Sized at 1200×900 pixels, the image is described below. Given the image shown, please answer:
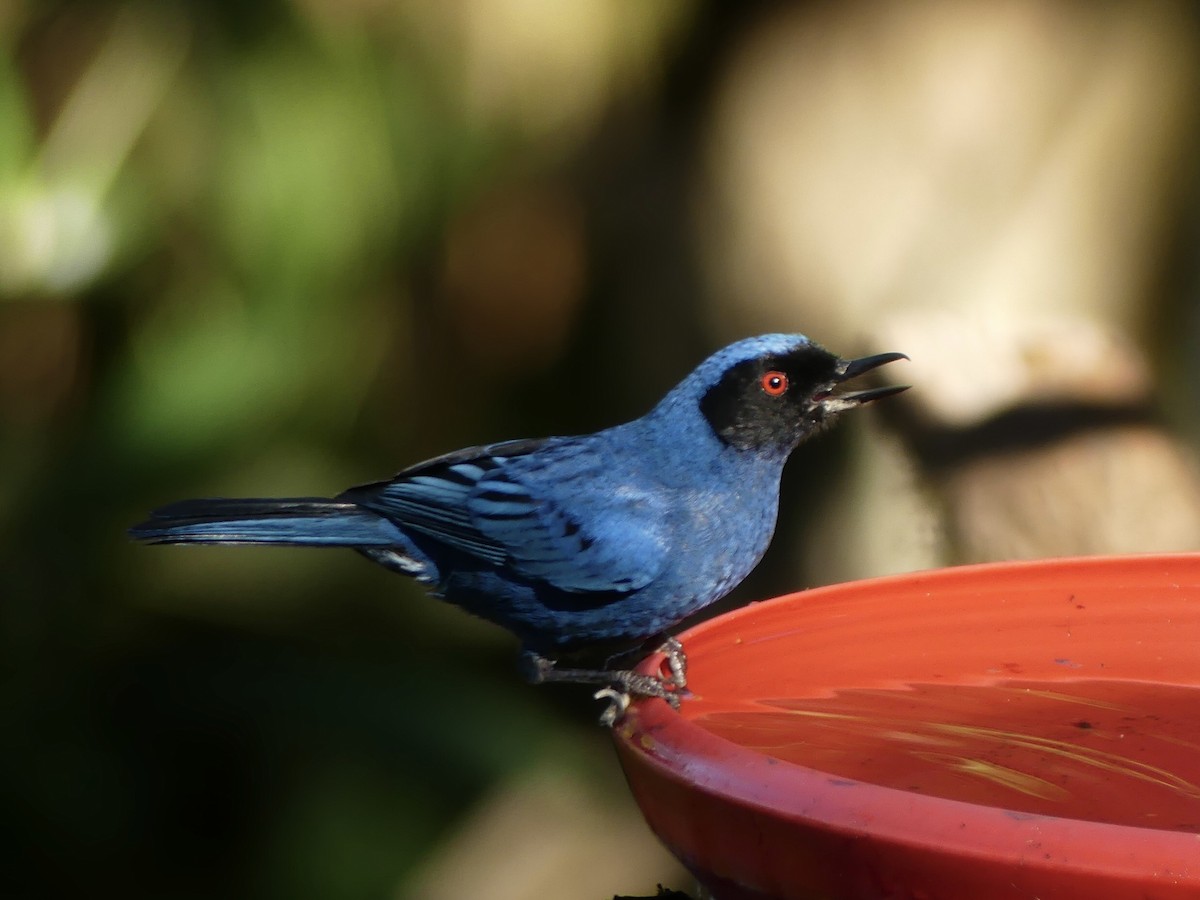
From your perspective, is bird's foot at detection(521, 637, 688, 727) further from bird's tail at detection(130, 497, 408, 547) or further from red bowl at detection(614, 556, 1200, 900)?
bird's tail at detection(130, 497, 408, 547)

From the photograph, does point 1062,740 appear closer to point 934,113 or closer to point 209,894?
point 934,113

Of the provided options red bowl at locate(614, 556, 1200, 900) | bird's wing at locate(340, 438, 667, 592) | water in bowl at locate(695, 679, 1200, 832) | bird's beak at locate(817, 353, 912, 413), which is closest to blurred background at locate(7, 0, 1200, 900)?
bird's beak at locate(817, 353, 912, 413)

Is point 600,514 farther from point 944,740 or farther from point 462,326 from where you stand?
point 462,326

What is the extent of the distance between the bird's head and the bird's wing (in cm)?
27

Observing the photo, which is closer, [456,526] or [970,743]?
[970,743]

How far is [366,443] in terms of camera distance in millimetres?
6199

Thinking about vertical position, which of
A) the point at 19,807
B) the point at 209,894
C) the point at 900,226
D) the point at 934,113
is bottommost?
the point at 209,894

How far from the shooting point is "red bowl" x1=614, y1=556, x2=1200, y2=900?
1.28 m

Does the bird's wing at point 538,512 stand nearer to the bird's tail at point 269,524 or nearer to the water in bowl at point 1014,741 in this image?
the bird's tail at point 269,524

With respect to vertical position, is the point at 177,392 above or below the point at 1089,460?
above

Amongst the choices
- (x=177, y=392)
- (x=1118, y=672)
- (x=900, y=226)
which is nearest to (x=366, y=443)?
(x=177, y=392)

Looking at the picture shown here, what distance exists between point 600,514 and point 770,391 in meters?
0.49

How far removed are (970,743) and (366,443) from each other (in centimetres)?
457

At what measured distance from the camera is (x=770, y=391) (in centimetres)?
331
